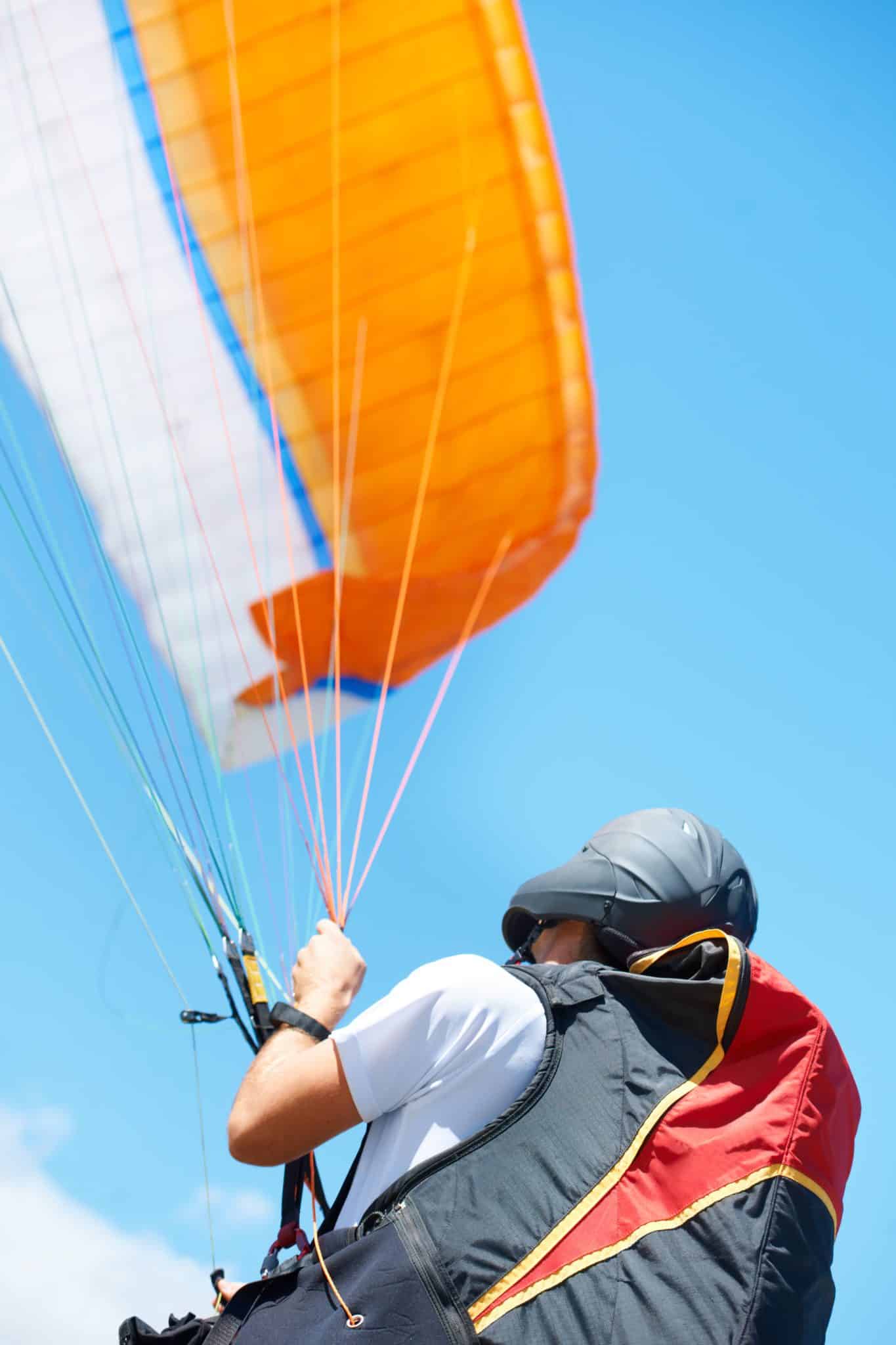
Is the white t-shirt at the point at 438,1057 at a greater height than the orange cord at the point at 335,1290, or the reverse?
the white t-shirt at the point at 438,1057

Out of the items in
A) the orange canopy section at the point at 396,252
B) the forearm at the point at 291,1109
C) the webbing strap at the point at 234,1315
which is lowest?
the webbing strap at the point at 234,1315

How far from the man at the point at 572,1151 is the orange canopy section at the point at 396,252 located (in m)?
3.82

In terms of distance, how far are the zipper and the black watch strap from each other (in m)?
0.40

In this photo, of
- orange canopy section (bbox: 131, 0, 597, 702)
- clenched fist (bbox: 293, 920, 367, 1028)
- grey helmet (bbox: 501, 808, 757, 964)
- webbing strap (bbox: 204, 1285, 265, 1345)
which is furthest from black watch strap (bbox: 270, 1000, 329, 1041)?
orange canopy section (bbox: 131, 0, 597, 702)

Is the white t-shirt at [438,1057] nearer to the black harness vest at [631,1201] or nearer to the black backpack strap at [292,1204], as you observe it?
the black harness vest at [631,1201]

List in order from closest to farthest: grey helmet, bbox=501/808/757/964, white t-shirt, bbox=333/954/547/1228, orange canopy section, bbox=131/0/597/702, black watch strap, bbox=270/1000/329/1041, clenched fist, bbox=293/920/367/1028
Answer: white t-shirt, bbox=333/954/547/1228, black watch strap, bbox=270/1000/329/1041, clenched fist, bbox=293/920/367/1028, grey helmet, bbox=501/808/757/964, orange canopy section, bbox=131/0/597/702

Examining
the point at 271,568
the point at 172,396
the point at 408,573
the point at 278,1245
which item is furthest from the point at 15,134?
the point at 278,1245

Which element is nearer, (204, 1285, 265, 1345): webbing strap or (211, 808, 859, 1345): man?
(211, 808, 859, 1345): man

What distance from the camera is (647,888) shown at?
97.3 inches

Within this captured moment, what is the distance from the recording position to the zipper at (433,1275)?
1.70 m

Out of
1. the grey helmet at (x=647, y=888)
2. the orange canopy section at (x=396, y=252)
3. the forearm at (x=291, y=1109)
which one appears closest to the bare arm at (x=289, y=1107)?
the forearm at (x=291, y=1109)

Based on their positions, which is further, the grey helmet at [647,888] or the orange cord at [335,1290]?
the grey helmet at [647,888]

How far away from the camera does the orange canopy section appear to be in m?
5.42

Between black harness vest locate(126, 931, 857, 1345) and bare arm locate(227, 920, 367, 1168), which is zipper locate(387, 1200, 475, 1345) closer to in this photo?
black harness vest locate(126, 931, 857, 1345)
